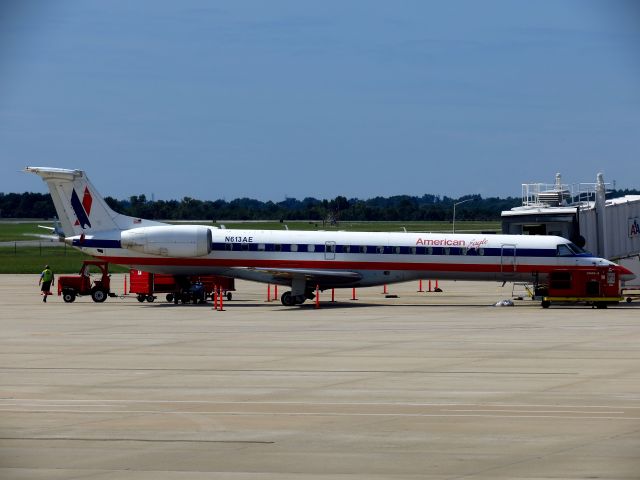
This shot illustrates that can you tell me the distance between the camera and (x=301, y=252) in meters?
46.0

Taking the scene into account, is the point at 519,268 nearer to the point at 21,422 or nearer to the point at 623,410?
the point at 623,410

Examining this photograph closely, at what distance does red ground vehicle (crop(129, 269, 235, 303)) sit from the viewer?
47.5 meters

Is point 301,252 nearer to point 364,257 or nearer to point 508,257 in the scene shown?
point 364,257

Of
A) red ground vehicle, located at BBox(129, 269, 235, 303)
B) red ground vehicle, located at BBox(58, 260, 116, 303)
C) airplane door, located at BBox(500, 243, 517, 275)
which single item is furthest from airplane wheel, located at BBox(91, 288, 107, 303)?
airplane door, located at BBox(500, 243, 517, 275)

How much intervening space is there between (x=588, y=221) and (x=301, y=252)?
13746 millimetres

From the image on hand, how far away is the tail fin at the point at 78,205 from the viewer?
46.8 m

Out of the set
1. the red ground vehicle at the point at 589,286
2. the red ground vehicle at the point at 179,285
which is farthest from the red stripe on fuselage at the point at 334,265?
the red ground vehicle at the point at 589,286

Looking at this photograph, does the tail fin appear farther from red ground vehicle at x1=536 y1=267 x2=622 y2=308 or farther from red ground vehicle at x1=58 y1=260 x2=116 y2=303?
red ground vehicle at x1=536 y1=267 x2=622 y2=308

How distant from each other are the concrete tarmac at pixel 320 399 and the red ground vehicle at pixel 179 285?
1062cm

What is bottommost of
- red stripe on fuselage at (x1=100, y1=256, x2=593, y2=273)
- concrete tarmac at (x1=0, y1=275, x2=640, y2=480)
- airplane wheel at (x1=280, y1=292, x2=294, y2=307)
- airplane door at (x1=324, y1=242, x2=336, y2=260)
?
concrete tarmac at (x1=0, y1=275, x2=640, y2=480)

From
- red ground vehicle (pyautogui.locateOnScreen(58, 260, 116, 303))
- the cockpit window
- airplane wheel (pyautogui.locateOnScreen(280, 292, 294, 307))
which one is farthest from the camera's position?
red ground vehicle (pyautogui.locateOnScreen(58, 260, 116, 303))

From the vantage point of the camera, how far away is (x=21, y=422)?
16609 millimetres

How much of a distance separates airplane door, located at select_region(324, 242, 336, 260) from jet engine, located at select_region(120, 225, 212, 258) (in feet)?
16.4

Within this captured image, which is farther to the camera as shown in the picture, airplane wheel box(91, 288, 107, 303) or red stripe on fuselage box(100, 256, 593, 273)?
airplane wheel box(91, 288, 107, 303)
